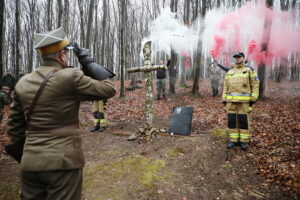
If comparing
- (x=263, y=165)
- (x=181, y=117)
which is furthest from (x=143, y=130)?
(x=263, y=165)

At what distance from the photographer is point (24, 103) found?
199 centimetres

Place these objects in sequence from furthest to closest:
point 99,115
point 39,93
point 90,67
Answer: point 99,115, point 90,67, point 39,93

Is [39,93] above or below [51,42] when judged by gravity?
below

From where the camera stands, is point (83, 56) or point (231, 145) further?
point (231, 145)

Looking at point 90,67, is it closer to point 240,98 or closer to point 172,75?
point 240,98

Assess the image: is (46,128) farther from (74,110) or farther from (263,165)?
(263,165)

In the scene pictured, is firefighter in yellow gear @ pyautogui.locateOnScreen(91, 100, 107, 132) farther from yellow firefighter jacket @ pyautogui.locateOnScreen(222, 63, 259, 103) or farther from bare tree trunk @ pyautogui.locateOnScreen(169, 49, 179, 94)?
bare tree trunk @ pyautogui.locateOnScreen(169, 49, 179, 94)

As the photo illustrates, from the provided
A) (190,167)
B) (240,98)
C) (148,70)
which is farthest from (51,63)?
(240,98)

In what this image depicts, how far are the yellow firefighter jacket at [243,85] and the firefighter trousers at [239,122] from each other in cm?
20

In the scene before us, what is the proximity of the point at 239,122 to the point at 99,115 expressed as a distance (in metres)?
5.14

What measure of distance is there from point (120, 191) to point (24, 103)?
8.60 ft

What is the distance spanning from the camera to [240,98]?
5.65 m

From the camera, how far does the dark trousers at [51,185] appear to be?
193 cm

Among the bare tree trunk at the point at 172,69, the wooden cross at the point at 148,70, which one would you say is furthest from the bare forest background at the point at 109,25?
the wooden cross at the point at 148,70
